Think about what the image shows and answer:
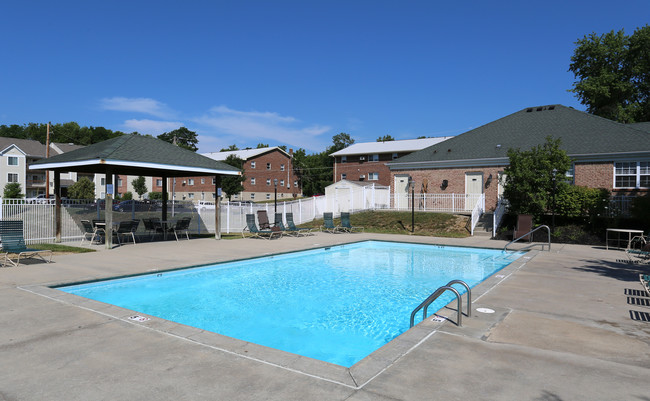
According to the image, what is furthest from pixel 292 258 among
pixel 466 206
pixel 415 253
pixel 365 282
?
pixel 466 206

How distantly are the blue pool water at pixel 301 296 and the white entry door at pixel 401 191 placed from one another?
47.4 feet

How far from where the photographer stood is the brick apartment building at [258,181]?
58812 mm

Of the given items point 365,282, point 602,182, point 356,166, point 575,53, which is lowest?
point 365,282

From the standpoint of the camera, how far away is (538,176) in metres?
18.7

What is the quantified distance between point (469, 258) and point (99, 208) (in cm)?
1573

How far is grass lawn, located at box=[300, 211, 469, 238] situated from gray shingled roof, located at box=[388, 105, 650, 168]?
17.7ft

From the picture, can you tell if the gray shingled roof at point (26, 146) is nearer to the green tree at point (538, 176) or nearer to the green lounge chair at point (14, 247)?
the green lounge chair at point (14, 247)

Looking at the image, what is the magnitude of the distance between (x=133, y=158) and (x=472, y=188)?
67.8ft

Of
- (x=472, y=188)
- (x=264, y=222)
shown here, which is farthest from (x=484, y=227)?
(x=264, y=222)

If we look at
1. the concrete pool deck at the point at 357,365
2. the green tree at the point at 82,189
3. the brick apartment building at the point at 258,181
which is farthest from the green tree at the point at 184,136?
the concrete pool deck at the point at 357,365

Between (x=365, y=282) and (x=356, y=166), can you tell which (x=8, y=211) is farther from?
(x=356, y=166)

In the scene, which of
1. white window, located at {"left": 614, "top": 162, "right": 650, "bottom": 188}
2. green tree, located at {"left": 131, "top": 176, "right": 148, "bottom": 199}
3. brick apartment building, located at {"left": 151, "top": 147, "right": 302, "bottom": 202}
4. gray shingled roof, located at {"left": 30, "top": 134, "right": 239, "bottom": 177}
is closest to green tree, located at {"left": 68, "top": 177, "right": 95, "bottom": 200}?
brick apartment building, located at {"left": 151, "top": 147, "right": 302, "bottom": 202}

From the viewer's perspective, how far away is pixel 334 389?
356 cm

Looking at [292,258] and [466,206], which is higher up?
[466,206]
